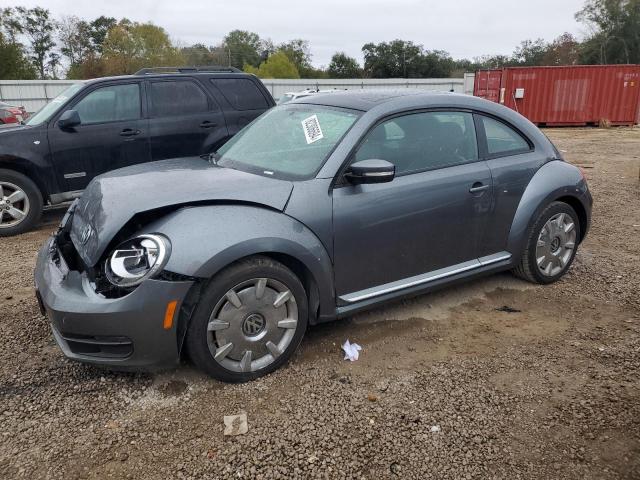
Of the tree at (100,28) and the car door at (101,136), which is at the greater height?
the tree at (100,28)

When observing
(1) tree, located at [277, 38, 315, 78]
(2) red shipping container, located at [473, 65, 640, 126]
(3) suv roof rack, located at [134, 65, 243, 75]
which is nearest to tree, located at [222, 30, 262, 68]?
(1) tree, located at [277, 38, 315, 78]

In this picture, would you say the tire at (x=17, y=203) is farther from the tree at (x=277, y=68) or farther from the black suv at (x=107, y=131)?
the tree at (x=277, y=68)

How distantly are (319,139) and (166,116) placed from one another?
3756mm

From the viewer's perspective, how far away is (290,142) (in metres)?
3.68

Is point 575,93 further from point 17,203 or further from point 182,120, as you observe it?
point 17,203

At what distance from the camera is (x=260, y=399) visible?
2898mm

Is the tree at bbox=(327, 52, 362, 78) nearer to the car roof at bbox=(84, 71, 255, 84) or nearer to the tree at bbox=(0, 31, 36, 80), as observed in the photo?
the tree at bbox=(0, 31, 36, 80)

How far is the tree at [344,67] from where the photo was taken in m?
73.9

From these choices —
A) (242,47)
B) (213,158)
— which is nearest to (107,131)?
(213,158)

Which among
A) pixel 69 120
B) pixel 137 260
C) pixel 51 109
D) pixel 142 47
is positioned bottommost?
pixel 137 260

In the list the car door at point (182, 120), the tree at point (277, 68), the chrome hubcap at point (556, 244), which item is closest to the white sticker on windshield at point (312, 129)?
the chrome hubcap at point (556, 244)

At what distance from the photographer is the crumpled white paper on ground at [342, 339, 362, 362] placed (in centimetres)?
333

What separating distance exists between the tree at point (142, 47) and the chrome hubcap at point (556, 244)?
179 ft

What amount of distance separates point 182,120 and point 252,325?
4.42 meters
